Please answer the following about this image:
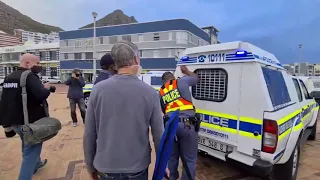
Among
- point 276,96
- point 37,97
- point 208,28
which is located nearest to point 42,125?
point 37,97

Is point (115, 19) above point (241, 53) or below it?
above

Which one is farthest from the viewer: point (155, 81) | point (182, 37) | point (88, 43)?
point (88, 43)

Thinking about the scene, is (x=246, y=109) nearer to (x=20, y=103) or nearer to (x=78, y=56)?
(x=20, y=103)

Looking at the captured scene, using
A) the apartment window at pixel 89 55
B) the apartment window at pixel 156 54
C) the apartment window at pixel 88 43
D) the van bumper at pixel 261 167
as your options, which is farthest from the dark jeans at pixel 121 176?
the apartment window at pixel 88 43

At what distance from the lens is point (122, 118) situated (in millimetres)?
1643

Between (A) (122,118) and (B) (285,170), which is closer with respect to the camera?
(A) (122,118)

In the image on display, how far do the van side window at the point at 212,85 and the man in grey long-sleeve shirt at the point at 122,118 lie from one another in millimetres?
1989

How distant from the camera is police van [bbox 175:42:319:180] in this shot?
2.94 meters

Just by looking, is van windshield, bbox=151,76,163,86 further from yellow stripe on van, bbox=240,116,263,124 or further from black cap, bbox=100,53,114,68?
yellow stripe on van, bbox=240,116,263,124

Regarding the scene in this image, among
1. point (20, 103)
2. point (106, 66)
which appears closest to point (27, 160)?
point (20, 103)

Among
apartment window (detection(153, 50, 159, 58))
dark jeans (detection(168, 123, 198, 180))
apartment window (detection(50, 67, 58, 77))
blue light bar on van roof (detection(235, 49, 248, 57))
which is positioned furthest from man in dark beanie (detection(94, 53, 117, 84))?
apartment window (detection(50, 67, 58, 77))

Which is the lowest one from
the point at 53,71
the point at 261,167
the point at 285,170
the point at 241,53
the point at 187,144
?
the point at 285,170

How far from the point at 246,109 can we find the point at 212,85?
739 mm

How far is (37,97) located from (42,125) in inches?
14.2
